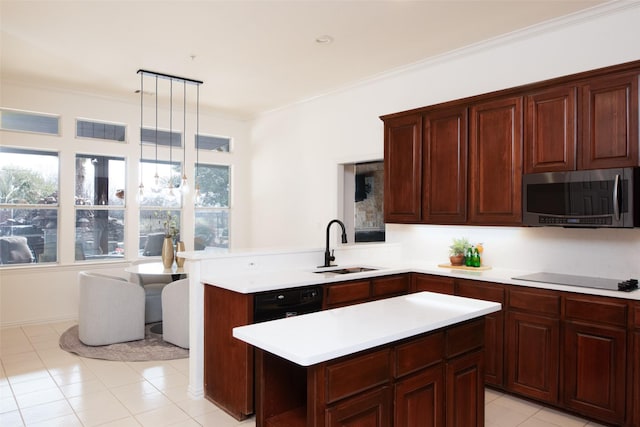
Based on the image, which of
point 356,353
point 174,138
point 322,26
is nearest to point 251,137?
point 174,138

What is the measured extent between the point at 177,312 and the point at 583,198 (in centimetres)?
387

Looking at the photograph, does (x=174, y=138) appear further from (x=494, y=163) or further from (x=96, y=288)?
(x=494, y=163)

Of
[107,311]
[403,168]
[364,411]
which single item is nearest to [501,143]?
[403,168]

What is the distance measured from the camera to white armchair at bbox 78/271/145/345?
14.6ft

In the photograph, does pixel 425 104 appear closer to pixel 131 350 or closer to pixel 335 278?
pixel 335 278

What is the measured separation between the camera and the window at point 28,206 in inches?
210

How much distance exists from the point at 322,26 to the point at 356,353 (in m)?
3.09

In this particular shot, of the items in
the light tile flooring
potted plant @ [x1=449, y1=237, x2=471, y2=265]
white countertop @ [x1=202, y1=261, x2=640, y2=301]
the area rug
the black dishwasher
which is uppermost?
potted plant @ [x1=449, y1=237, x2=471, y2=265]

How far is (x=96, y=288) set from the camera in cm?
445

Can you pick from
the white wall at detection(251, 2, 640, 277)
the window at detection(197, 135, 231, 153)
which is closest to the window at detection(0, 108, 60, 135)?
the window at detection(197, 135, 231, 153)

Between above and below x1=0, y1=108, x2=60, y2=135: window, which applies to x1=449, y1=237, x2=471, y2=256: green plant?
below

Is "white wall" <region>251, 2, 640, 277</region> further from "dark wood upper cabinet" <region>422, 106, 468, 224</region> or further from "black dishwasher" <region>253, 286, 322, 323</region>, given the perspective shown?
"black dishwasher" <region>253, 286, 322, 323</region>

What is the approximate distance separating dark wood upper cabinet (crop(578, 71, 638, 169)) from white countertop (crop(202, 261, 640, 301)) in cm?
93

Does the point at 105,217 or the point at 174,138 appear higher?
the point at 174,138
